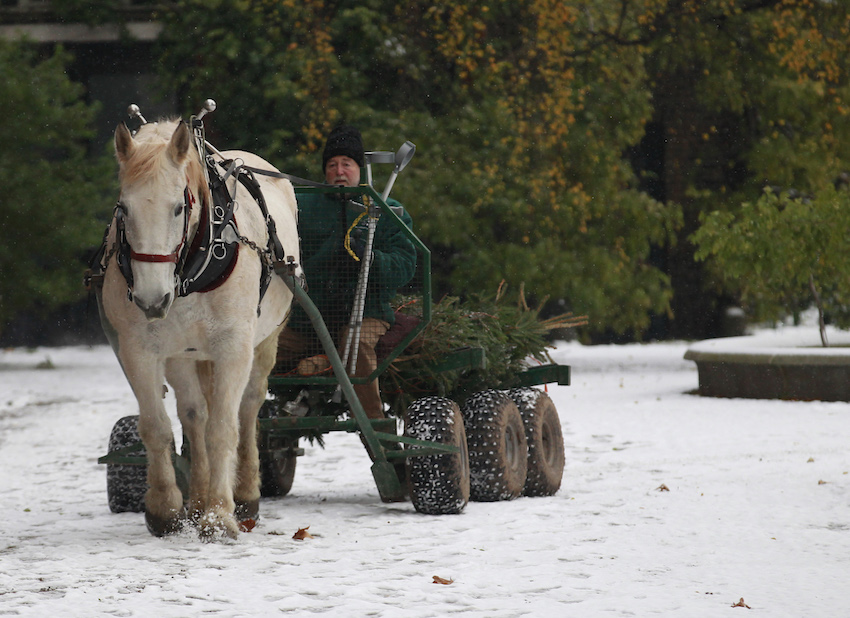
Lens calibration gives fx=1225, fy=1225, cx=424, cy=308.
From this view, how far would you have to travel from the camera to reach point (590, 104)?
18188 millimetres

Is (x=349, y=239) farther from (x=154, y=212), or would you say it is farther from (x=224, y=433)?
(x=154, y=212)

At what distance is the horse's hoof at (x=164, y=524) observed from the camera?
6117 millimetres

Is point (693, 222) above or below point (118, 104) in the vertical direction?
below

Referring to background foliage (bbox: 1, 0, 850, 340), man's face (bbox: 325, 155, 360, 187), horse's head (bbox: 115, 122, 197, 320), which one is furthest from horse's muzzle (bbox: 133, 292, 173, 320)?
background foliage (bbox: 1, 0, 850, 340)

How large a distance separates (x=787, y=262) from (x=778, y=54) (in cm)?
491

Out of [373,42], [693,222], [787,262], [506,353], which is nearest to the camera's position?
[506,353]

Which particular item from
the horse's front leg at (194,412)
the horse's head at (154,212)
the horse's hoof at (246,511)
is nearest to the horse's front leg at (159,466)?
the horse's front leg at (194,412)

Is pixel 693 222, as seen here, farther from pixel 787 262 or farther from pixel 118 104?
pixel 118 104

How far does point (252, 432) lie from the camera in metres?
6.88

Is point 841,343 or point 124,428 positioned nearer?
point 124,428

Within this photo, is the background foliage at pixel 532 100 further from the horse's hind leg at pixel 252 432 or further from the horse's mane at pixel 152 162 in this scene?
the horse's mane at pixel 152 162

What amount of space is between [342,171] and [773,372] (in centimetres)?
795

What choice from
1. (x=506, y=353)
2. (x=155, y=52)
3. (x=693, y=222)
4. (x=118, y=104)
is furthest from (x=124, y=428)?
(x=118, y=104)

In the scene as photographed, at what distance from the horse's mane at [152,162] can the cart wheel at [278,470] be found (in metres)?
2.35
